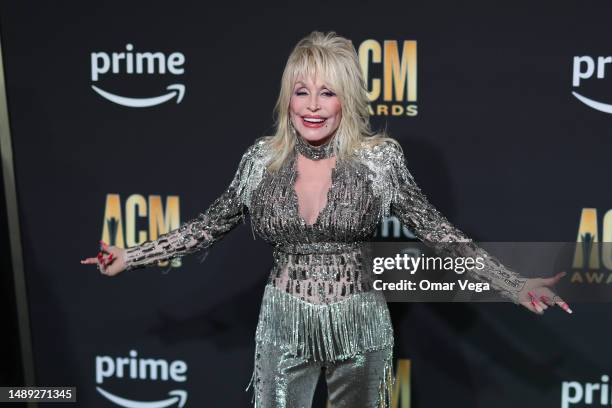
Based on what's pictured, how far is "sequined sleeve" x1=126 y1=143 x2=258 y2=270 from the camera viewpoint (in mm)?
2404

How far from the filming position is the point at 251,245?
328 cm

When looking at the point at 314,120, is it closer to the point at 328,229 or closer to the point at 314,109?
the point at 314,109

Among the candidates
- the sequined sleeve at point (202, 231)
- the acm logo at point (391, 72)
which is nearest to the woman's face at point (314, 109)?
the sequined sleeve at point (202, 231)

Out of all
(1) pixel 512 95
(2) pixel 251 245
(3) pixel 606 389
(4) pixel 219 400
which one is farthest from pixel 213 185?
(3) pixel 606 389

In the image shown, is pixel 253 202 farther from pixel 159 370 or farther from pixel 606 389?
pixel 606 389

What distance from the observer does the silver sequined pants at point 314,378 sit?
2309 millimetres

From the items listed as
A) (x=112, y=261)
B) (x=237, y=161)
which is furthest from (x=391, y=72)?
(x=112, y=261)

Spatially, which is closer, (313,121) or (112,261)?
(313,121)

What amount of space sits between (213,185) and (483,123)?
102cm

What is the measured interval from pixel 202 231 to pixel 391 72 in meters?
1.02

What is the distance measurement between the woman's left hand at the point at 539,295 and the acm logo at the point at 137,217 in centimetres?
150

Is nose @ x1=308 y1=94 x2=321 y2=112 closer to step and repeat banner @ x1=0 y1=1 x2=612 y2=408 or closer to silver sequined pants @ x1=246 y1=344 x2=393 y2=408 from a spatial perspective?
silver sequined pants @ x1=246 y1=344 x2=393 y2=408

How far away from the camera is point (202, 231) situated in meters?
2.41

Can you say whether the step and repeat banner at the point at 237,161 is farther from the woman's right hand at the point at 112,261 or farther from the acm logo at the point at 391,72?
the woman's right hand at the point at 112,261
